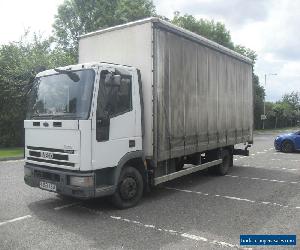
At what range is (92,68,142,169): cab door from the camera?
256 inches

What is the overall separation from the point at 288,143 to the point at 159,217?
47.9 feet

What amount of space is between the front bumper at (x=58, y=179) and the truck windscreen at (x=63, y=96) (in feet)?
3.33

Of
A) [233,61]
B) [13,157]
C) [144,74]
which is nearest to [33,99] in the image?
[144,74]

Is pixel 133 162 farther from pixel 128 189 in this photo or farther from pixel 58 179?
pixel 58 179

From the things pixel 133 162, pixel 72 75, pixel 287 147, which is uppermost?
pixel 72 75

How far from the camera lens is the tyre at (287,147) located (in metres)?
19.2

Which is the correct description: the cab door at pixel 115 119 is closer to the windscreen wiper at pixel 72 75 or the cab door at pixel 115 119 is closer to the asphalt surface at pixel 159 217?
the windscreen wiper at pixel 72 75

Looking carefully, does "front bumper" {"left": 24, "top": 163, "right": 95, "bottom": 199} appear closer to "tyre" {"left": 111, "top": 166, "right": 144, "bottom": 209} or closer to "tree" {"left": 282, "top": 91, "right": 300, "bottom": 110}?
"tyre" {"left": 111, "top": 166, "right": 144, "bottom": 209}

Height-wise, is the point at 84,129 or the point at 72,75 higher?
the point at 72,75

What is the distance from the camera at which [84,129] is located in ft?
20.7

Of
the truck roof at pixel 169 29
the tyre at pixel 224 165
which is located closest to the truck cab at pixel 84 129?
the truck roof at pixel 169 29

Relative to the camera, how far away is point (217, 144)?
10.3 m

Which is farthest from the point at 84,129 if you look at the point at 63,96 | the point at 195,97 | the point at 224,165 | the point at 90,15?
the point at 90,15

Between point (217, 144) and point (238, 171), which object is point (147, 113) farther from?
point (238, 171)
